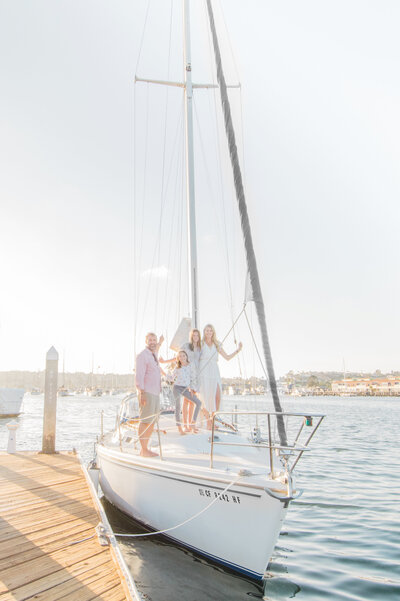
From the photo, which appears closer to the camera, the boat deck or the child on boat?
the boat deck

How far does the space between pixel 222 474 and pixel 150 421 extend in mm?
2100

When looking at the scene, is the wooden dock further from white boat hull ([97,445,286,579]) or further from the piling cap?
the piling cap

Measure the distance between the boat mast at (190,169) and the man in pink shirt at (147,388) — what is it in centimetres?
218

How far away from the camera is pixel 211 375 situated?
24.6ft

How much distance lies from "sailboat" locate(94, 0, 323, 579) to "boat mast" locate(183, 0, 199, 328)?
257 centimetres

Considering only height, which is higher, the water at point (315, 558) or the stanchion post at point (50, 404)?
the stanchion post at point (50, 404)

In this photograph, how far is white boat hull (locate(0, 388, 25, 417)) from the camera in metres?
32.8

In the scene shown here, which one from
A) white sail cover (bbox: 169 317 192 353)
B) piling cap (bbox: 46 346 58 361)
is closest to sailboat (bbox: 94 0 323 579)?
white sail cover (bbox: 169 317 192 353)

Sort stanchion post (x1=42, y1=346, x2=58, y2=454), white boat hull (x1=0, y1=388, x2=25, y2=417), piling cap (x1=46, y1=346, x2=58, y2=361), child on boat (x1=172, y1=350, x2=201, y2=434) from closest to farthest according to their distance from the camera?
child on boat (x1=172, y1=350, x2=201, y2=434) → stanchion post (x1=42, y1=346, x2=58, y2=454) → piling cap (x1=46, y1=346, x2=58, y2=361) → white boat hull (x1=0, y1=388, x2=25, y2=417)

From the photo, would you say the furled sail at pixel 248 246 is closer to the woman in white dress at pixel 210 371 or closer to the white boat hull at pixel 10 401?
the woman in white dress at pixel 210 371

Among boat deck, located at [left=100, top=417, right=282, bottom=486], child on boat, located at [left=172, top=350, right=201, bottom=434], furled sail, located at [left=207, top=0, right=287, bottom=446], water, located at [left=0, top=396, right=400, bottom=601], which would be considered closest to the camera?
water, located at [left=0, top=396, right=400, bottom=601]

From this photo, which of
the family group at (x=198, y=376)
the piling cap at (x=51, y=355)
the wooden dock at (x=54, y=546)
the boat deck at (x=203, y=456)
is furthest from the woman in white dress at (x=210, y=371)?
the piling cap at (x=51, y=355)

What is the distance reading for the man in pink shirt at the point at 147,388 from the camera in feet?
21.1

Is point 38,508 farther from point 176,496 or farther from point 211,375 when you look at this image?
point 211,375
